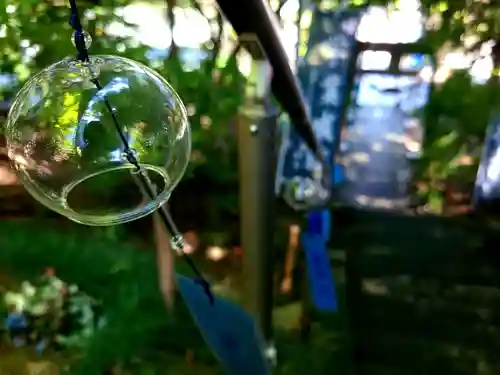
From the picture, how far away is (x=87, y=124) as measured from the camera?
1.53 ft

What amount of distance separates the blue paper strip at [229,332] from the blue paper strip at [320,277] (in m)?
0.47

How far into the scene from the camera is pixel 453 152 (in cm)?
125

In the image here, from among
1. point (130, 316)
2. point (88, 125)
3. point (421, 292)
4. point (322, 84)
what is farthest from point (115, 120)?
point (421, 292)

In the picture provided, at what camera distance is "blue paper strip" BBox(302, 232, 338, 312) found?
1099 mm

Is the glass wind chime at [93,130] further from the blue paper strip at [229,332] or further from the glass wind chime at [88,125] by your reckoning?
the blue paper strip at [229,332]

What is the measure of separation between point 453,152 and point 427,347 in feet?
1.24

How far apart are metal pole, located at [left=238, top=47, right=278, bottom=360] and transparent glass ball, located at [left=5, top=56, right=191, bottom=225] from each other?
13 cm

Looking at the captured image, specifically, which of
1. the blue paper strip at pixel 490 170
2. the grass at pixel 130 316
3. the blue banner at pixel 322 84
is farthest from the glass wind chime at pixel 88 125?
the blue paper strip at pixel 490 170

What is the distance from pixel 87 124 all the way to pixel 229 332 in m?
0.26

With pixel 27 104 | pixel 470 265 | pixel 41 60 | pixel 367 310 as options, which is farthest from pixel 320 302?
pixel 27 104

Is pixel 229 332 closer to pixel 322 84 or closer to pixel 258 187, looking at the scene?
pixel 258 187

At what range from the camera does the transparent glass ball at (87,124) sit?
0.46 m

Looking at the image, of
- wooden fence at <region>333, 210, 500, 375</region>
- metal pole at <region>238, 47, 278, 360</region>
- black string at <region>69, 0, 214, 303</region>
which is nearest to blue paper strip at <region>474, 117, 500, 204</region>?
wooden fence at <region>333, 210, 500, 375</region>

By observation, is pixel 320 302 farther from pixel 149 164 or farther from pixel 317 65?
pixel 149 164
